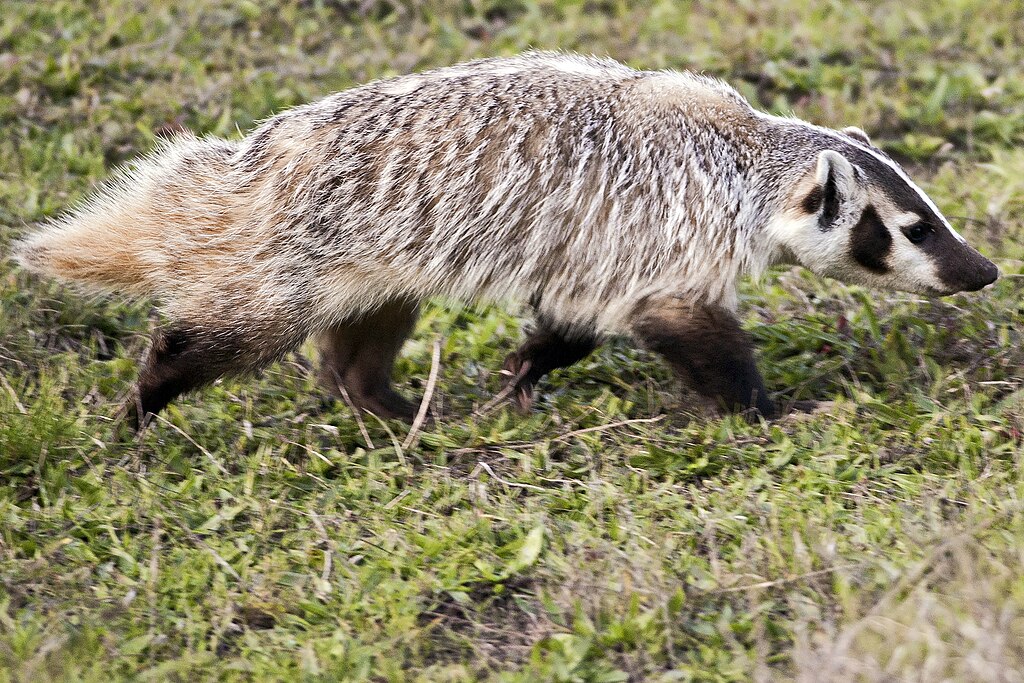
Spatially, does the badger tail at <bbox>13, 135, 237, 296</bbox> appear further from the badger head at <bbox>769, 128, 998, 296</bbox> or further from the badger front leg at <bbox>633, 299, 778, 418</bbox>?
the badger head at <bbox>769, 128, 998, 296</bbox>

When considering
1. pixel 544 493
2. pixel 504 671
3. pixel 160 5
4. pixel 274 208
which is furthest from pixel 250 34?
pixel 504 671

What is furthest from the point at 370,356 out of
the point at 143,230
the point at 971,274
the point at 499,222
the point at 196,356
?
the point at 971,274

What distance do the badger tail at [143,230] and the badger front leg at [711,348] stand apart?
167cm

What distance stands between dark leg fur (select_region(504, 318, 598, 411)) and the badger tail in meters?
1.29

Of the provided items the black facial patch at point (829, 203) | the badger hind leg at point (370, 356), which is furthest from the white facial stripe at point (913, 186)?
the badger hind leg at point (370, 356)

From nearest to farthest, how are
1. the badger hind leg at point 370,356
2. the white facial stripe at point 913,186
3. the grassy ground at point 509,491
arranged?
the grassy ground at point 509,491 < the white facial stripe at point 913,186 < the badger hind leg at point 370,356

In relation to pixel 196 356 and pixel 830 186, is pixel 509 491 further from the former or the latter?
pixel 830 186

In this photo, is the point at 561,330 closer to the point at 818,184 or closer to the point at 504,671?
the point at 818,184

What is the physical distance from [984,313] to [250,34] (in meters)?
4.54

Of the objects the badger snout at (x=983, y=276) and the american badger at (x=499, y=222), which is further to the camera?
the badger snout at (x=983, y=276)

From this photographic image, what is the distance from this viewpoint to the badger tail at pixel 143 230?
4418 millimetres

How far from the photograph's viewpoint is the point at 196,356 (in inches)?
171

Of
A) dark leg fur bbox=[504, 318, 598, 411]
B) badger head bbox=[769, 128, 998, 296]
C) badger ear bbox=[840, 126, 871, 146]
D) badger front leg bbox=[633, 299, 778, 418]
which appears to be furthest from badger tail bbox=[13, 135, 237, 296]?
badger ear bbox=[840, 126, 871, 146]

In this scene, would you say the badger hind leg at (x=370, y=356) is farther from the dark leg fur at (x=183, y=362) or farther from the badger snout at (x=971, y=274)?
the badger snout at (x=971, y=274)
